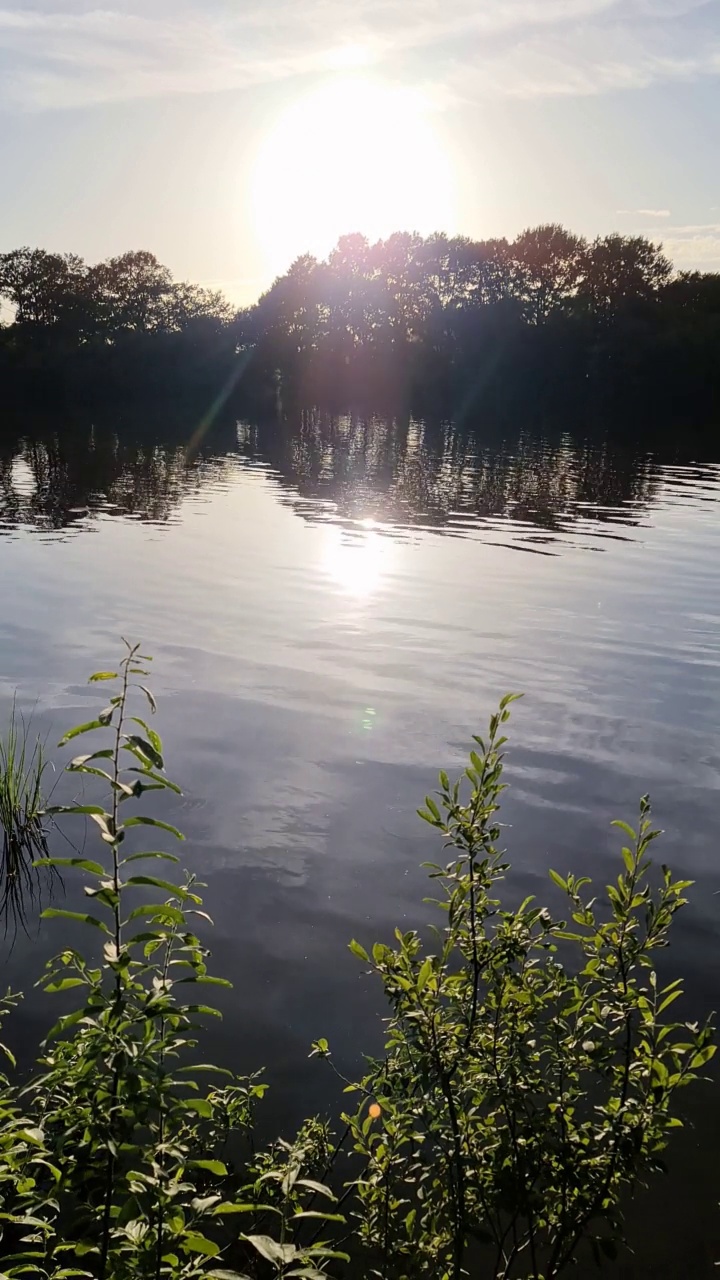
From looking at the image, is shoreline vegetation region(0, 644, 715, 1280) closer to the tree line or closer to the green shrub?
the green shrub

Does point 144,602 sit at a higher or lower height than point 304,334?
lower

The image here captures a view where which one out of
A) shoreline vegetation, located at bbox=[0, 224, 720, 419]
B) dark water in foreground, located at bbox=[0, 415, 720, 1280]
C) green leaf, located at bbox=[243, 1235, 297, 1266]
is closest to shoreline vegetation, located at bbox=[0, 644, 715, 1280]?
green leaf, located at bbox=[243, 1235, 297, 1266]

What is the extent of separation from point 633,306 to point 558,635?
121 meters

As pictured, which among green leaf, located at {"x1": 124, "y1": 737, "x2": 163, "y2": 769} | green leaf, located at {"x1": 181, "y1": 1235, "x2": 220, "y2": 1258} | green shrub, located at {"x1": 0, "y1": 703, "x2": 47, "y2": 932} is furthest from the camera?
green shrub, located at {"x1": 0, "y1": 703, "x2": 47, "y2": 932}

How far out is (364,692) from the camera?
624 inches

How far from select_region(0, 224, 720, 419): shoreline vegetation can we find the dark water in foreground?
90.4 m

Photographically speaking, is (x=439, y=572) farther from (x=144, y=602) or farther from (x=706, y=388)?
(x=706, y=388)

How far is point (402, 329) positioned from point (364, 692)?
439 ft

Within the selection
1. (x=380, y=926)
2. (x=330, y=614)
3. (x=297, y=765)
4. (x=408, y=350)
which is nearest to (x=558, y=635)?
(x=330, y=614)

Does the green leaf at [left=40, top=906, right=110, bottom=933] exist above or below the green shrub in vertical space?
above

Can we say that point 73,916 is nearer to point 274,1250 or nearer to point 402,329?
point 274,1250

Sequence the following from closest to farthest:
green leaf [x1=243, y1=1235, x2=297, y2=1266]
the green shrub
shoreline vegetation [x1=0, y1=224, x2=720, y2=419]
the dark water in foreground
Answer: green leaf [x1=243, y1=1235, x2=297, y2=1266], the dark water in foreground, the green shrub, shoreline vegetation [x1=0, y1=224, x2=720, y2=419]

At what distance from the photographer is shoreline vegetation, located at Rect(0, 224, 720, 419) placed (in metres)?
124

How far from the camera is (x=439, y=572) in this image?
→ 1029 inches
